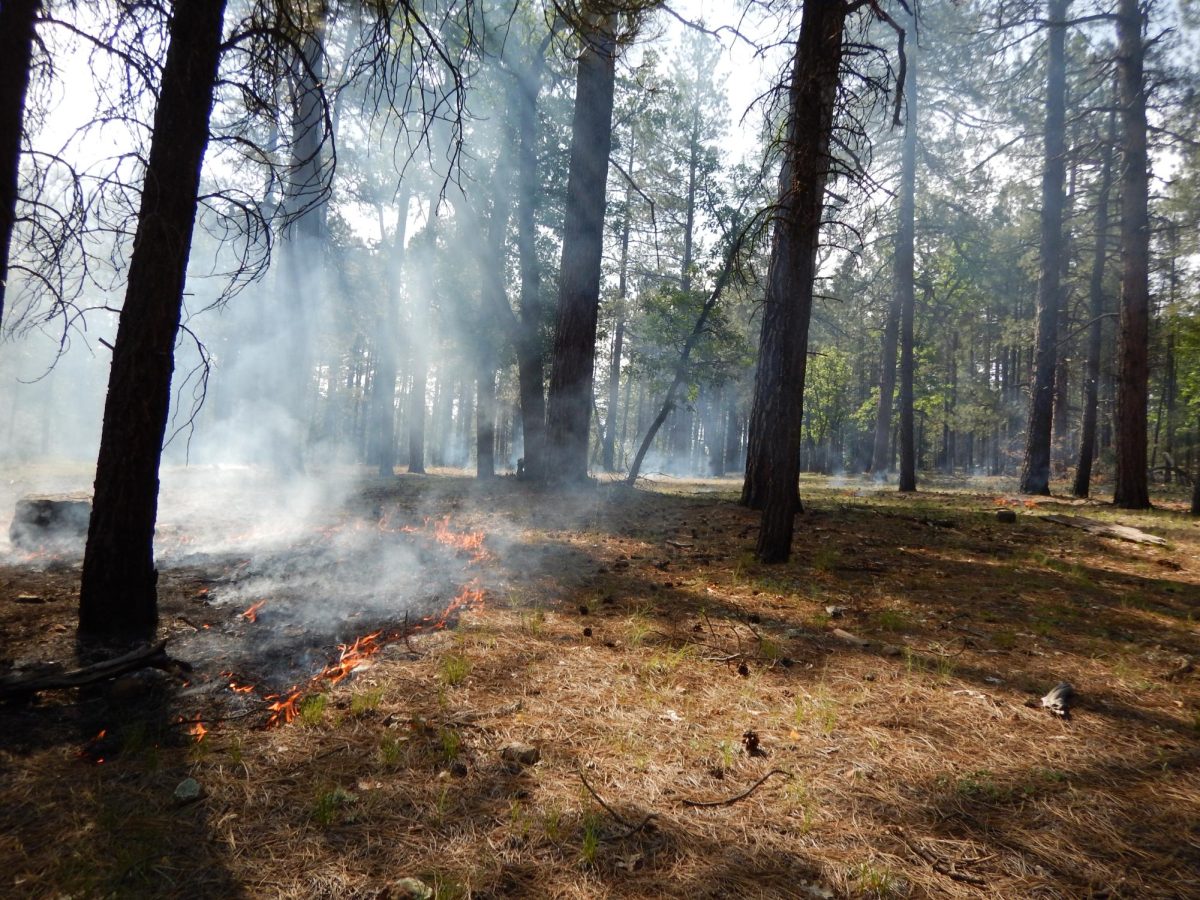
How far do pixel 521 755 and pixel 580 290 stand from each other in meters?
8.84

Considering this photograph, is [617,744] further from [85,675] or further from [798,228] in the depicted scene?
[798,228]

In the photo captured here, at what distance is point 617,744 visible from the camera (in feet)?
8.19

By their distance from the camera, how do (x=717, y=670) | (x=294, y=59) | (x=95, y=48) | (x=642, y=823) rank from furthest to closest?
(x=294, y=59) < (x=95, y=48) < (x=717, y=670) < (x=642, y=823)

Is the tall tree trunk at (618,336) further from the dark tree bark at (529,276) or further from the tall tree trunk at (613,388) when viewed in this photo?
the dark tree bark at (529,276)

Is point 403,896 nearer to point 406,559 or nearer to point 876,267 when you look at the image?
point 406,559

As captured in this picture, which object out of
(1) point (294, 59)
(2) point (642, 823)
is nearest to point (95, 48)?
(1) point (294, 59)

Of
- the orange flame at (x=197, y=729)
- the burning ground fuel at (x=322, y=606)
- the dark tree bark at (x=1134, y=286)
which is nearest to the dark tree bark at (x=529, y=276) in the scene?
the burning ground fuel at (x=322, y=606)

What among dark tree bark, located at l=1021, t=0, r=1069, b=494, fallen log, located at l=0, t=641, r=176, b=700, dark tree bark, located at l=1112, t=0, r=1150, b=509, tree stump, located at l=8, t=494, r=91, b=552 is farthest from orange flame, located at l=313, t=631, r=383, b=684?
dark tree bark, located at l=1021, t=0, r=1069, b=494

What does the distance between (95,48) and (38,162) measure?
87 cm

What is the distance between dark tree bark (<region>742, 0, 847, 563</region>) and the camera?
4871mm

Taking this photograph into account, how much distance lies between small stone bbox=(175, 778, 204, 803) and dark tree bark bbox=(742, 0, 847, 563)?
15.4 feet

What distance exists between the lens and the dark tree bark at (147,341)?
11.2 ft

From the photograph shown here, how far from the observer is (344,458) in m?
38.5

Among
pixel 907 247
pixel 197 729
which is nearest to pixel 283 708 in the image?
pixel 197 729
